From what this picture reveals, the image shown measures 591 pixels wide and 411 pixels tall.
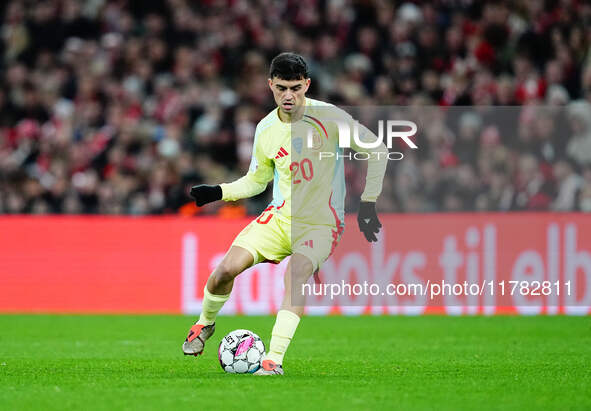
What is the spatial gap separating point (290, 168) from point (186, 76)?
1042cm

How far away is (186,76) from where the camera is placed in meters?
17.8

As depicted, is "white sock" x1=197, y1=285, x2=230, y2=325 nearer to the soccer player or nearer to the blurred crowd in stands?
the soccer player

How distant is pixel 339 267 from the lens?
13.9 meters

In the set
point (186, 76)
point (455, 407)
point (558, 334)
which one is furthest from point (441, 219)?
point (455, 407)

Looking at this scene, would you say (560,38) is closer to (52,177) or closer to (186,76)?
(186,76)

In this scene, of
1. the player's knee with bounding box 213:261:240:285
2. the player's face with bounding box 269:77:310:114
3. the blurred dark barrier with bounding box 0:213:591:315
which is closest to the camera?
Answer: the player's face with bounding box 269:77:310:114

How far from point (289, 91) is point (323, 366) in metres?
2.19

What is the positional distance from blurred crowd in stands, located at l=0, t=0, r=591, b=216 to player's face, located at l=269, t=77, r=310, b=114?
575cm

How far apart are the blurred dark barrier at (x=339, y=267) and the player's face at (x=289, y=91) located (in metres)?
6.39

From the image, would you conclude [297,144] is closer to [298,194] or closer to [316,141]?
[316,141]

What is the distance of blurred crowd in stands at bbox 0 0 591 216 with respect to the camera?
14.0 meters

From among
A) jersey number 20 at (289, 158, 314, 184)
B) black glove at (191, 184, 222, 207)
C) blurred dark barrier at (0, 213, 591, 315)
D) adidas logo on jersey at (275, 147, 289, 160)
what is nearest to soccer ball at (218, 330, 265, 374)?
black glove at (191, 184, 222, 207)

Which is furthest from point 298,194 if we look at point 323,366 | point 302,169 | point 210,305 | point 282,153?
point 323,366

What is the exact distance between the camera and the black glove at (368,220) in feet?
25.4
